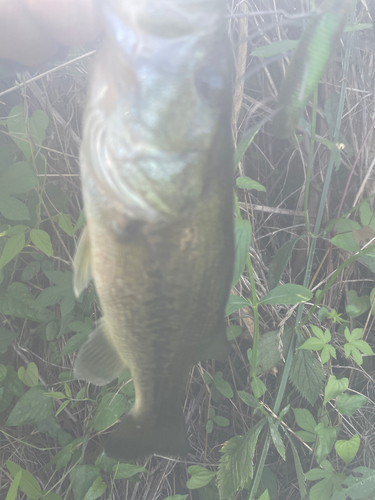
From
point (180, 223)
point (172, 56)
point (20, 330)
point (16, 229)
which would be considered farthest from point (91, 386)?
point (172, 56)

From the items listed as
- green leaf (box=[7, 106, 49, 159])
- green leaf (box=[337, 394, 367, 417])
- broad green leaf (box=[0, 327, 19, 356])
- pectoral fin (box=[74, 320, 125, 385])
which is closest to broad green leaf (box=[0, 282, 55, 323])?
broad green leaf (box=[0, 327, 19, 356])

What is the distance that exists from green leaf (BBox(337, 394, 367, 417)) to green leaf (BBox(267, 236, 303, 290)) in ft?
1.06

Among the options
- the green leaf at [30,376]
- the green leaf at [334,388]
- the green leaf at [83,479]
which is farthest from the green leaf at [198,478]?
the green leaf at [30,376]

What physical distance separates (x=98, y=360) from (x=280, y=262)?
535 millimetres

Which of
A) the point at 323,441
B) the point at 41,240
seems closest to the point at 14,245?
the point at 41,240

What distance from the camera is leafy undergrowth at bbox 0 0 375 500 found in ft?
2.71

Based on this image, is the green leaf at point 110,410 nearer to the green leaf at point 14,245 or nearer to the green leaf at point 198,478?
the green leaf at point 198,478

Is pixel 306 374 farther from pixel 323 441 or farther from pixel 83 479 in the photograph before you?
pixel 83 479

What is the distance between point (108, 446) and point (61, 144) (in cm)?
79

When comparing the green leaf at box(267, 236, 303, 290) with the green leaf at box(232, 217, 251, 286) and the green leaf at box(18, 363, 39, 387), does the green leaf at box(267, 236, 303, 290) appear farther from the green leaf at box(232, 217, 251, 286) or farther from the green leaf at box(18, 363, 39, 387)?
the green leaf at box(18, 363, 39, 387)

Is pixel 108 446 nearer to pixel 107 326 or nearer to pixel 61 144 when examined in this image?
pixel 107 326

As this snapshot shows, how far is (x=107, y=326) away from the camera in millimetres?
457

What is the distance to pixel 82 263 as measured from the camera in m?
0.43

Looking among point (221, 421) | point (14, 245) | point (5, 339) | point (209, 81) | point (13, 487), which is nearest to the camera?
point (209, 81)
